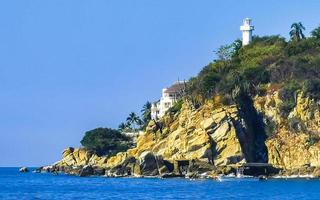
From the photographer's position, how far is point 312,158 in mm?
113125

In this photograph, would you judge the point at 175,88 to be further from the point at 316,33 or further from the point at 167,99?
the point at 316,33

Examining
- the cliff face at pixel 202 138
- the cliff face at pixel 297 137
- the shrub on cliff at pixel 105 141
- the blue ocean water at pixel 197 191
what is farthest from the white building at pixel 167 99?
the blue ocean water at pixel 197 191

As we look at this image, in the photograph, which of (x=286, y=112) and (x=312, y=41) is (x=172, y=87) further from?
(x=286, y=112)

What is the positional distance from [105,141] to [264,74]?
37.7 m

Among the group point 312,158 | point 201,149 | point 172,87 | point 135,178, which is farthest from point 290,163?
point 172,87

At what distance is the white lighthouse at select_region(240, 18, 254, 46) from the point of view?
508ft

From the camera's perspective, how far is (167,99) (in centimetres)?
16062

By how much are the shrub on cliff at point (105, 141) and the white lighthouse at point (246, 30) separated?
2863cm

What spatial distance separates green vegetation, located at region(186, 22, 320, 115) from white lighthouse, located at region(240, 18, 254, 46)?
469 inches

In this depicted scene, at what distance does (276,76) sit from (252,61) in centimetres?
941

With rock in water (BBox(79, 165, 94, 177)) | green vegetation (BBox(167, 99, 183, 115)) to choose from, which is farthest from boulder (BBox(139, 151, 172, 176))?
rock in water (BBox(79, 165, 94, 177))

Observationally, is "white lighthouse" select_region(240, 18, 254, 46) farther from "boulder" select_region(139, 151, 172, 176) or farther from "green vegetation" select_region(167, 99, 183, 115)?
"boulder" select_region(139, 151, 172, 176)

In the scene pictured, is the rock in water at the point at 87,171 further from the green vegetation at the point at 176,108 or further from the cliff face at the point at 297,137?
the cliff face at the point at 297,137

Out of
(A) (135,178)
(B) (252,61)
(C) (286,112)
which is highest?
(B) (252,61)
